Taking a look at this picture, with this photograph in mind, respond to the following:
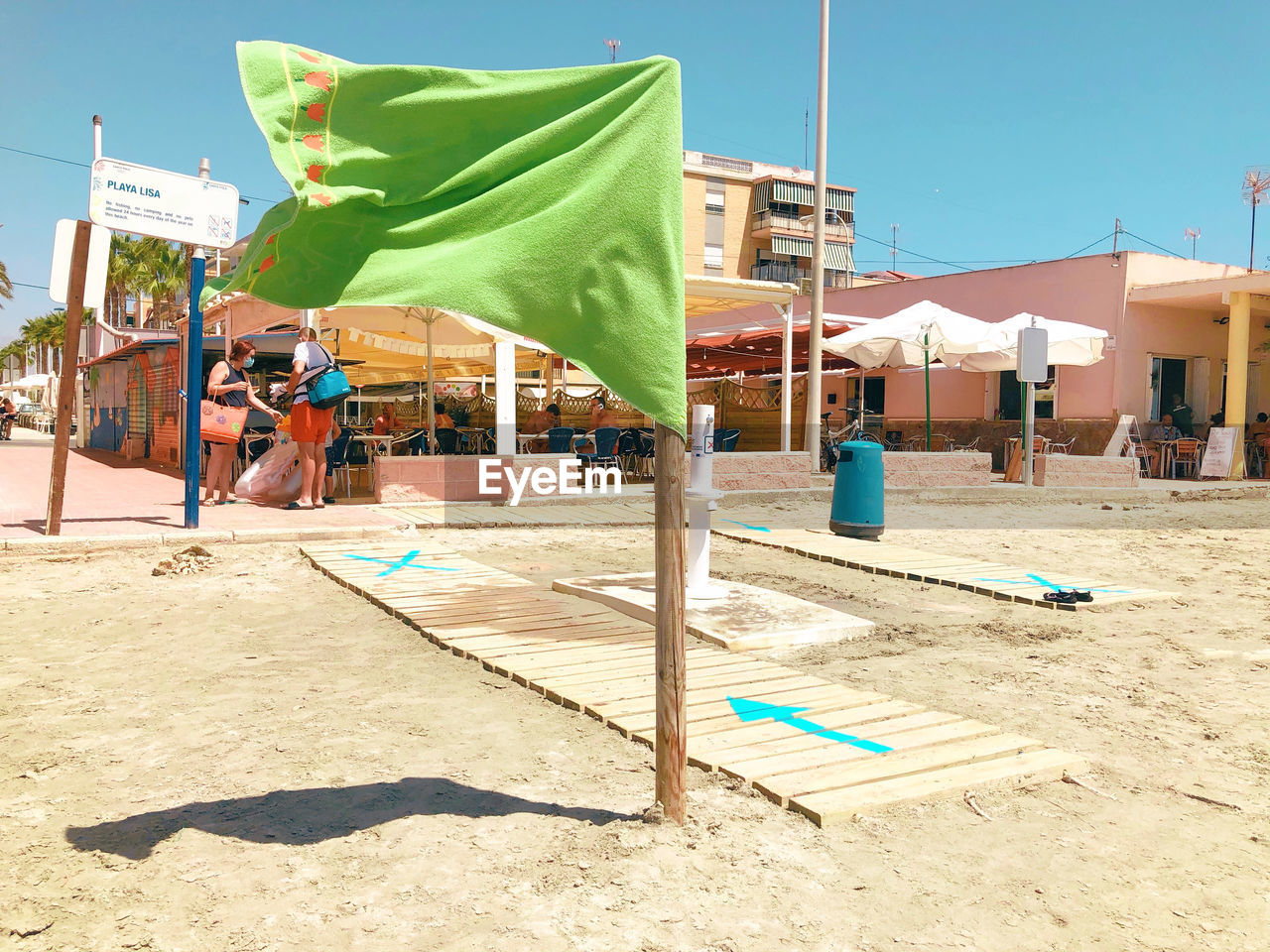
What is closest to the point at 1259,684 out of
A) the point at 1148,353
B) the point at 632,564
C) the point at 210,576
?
the point at 632,564

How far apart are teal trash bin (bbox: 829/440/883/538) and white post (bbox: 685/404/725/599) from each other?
10.4ft

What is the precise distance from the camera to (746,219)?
196ft

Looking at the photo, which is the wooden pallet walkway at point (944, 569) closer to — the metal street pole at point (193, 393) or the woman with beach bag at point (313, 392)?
the woman with beach bag at point (313, 392)

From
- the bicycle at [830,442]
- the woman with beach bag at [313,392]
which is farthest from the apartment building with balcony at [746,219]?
the woman with beach bag at [313,392]

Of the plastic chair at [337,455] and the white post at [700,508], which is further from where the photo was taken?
the plastic chair at [337,455]

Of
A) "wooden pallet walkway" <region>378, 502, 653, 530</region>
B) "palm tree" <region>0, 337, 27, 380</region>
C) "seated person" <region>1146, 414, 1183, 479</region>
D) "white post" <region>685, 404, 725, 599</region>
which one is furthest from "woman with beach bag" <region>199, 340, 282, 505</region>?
"palm tree" <region>0, 337, 27, 380</region>

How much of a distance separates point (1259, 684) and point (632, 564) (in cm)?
446

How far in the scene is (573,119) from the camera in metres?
2.68

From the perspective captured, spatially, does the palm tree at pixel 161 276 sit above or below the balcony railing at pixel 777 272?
below

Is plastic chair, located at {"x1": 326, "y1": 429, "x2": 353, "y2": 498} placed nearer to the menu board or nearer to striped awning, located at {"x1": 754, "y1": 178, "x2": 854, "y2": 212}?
the menu board

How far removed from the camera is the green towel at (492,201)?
246 centimetres

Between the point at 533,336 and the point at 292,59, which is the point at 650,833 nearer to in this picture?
the point at 533,336

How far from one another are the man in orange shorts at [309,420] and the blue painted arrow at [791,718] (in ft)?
22.0

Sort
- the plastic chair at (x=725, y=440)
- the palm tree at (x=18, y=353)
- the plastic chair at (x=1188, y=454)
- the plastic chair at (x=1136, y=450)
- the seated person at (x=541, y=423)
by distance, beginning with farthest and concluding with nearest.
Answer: the palm tree at (x=18, y=353) < the plastic chair at (x=1188, y=454) < the plastic chair at (x=1136, y=450) < the seated person at (x=541, y=423) < the plastic chair at (x=725, y=440)
